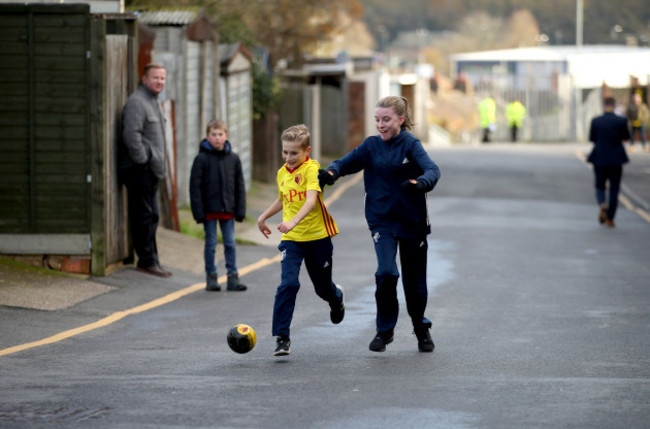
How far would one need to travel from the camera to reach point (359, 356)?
855cm

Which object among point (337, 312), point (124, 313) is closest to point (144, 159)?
point (124, 313)

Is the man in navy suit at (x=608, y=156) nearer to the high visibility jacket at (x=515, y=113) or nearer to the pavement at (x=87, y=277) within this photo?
the pavement at (x=87, y=277)

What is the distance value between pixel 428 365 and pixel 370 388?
939mm

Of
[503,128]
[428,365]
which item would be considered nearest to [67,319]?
[428,365]

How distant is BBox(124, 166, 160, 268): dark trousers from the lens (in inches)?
507

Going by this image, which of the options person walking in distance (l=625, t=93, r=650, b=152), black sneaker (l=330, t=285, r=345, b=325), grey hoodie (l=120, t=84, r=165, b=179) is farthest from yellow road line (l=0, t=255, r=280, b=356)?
person walking in distance (l=625, t=93, r=650, b=152)

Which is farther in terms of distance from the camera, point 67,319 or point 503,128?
point 503,128

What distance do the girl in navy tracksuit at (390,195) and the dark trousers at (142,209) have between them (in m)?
4.55

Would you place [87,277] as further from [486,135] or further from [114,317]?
[486,135]

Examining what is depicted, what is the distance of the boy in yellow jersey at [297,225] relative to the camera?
8609 mm

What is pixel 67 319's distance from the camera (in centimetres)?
1037

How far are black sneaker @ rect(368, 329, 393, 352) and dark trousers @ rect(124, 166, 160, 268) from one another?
4.62 m

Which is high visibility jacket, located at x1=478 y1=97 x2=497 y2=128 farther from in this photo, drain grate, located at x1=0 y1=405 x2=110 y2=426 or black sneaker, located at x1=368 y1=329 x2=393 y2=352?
drain grate, located at x1=0 y1=405 x2=110 y2=426

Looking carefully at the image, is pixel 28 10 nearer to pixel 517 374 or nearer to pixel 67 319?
pixel 67 319
